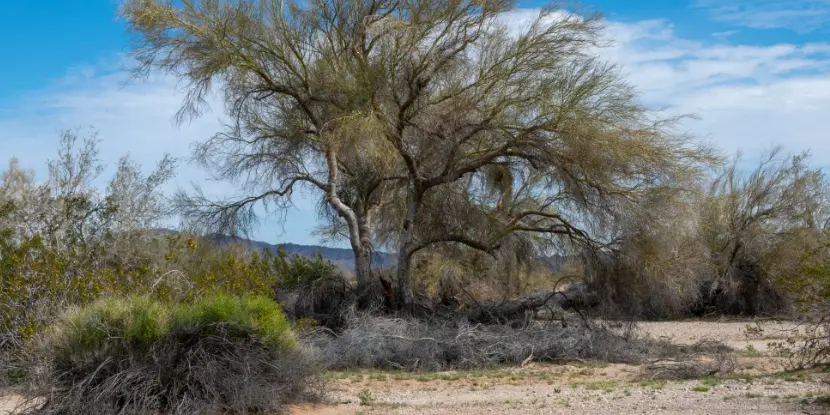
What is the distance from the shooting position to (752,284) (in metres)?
26.0

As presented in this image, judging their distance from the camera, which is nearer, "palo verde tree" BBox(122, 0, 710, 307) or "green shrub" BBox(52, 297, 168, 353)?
"green shrub" BBox(52, 297, 168, 353)

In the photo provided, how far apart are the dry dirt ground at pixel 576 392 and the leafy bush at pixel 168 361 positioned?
2.36ft

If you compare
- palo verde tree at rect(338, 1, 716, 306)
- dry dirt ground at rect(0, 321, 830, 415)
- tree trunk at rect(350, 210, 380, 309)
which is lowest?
dry dirt ground at rect(0, 321, 830, 415)

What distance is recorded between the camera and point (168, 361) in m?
9.50

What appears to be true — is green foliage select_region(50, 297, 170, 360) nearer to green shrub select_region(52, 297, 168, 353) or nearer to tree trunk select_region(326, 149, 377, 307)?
green shrub select_region(52, 297, 168, 353)

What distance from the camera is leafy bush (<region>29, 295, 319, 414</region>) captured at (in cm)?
912

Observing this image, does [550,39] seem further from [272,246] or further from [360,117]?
Result: [272,246]

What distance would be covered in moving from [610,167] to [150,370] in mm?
10479

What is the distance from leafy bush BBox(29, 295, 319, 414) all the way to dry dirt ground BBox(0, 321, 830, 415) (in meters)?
0.72

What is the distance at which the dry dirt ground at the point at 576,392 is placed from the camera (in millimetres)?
9820

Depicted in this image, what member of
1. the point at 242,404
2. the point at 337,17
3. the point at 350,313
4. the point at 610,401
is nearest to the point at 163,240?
the point at 350,313

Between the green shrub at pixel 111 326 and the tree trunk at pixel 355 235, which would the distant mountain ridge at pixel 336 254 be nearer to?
the tree trunk at pixel 355 235

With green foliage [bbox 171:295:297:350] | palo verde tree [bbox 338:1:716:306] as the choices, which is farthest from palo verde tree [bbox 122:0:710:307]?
green foliage [bbox 171:295:297:350]

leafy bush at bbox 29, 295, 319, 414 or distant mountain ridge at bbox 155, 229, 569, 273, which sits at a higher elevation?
distant mountain ridge at bbox 155, 229, 569, 273
